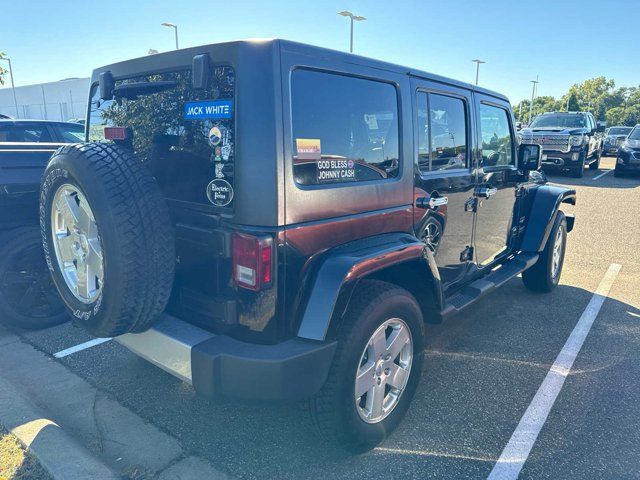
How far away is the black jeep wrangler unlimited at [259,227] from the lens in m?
2.04

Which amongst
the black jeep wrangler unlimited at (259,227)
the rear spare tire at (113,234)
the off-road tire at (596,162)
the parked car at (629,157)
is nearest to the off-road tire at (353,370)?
the black jeep wrangler unlimited at (259,227)

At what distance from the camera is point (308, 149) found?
2164mm

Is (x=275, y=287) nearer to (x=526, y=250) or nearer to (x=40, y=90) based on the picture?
(x=526, y=250)

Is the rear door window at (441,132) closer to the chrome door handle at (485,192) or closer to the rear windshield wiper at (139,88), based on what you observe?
the chrome door handle at (485,192)

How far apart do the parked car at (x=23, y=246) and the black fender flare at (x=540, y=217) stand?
4.23 metres

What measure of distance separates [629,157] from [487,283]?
44.1 ft

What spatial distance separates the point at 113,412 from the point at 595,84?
92.4 m

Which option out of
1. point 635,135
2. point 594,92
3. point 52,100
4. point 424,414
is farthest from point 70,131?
point 594,92

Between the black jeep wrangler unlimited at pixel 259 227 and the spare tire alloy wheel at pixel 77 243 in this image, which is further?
the spare tire alloy wheel at pixel 77 243

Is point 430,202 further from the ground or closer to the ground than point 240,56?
closer to the ground

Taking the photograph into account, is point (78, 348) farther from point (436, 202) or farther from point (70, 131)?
point (70, 131)

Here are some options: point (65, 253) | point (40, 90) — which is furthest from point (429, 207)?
point (40, 90)

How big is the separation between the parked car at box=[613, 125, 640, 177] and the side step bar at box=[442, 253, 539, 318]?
40.6 ft

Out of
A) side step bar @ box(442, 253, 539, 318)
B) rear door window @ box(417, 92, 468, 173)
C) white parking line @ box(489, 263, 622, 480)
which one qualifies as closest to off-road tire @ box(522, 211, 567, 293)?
side step bar @ box(442, 253, 539, 318)
